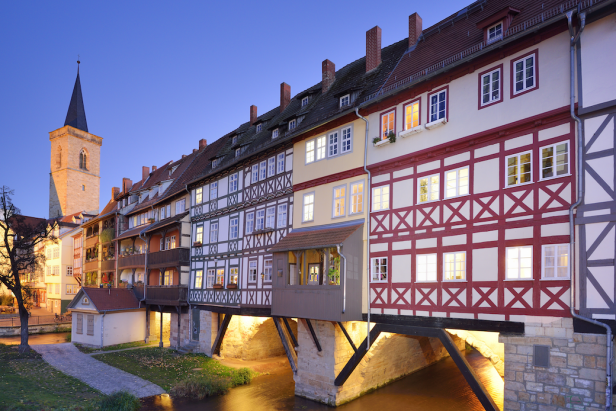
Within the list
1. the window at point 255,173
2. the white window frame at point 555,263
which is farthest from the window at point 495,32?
the window at point 255,173

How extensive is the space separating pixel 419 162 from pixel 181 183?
21226 mm

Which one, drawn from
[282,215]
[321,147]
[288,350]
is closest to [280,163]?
[282,215]

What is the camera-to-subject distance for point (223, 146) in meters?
30.2

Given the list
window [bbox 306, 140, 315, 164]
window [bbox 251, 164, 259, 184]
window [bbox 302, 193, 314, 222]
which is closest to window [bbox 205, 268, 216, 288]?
window [bbox 251, 164, 259, 184]

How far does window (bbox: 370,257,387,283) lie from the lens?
1519cm

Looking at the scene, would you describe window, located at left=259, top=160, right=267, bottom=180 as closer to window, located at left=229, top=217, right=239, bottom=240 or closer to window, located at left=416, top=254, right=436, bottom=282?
window, located at left=229, top=217, right=239, bottom=240

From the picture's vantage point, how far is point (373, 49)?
19.5 meters

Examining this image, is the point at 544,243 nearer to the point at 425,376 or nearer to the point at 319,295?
the point at 319,295

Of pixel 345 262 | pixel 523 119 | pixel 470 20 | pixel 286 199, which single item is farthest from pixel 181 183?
pixel 523 119

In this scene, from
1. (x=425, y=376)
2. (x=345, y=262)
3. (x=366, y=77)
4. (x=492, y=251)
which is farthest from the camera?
(x=425, y=376)

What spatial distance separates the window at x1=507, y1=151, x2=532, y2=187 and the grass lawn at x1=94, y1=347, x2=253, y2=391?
1528cm

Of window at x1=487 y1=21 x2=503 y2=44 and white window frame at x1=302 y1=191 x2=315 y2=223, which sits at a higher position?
window at x1=487 y1=21 x2=503 y2=44

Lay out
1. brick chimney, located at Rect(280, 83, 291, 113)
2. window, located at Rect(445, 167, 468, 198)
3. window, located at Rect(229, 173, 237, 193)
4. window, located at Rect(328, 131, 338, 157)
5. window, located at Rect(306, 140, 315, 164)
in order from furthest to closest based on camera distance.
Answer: brick chimney, located at Rect(280, 83, 291, 113)
window, located at Rect(229, 173, 237, 193)
window, located at Rect(306, 140, 315, 164)
window, located at Rect(328, 131, 338, 157)
window, located at Rect(445, 167, 468, 198)

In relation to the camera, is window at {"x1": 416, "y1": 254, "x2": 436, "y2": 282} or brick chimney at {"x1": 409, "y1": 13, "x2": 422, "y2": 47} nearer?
window at {"x1": 416, "y1": 254, "x2": 436, "y2": 282}
